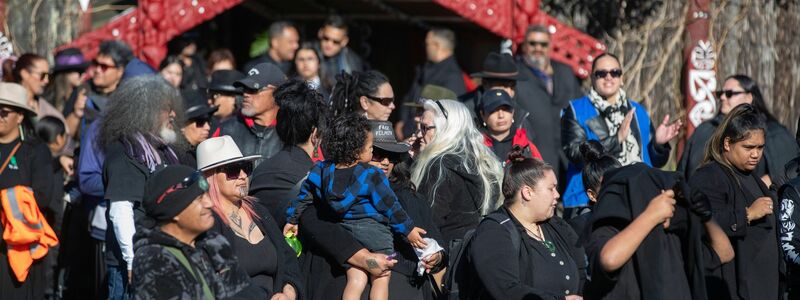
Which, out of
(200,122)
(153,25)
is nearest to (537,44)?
(200,122)

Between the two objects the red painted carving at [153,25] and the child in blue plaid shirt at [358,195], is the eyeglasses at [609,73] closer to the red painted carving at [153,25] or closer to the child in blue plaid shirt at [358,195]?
the child in blue plaid shirt at [358,195]

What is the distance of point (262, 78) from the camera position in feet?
28.1

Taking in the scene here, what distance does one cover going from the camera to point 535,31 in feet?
35.3

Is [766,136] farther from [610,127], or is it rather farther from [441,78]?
[441,78]

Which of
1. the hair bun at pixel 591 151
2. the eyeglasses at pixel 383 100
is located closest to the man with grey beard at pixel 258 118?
the eyeglasses at pixel 383 100

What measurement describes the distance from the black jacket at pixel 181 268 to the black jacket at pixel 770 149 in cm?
474

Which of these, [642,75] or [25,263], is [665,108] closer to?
[642,75]

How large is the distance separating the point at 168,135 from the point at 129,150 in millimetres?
281

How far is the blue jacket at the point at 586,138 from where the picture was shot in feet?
30.7

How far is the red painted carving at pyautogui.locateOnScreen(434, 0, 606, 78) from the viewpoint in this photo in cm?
1148

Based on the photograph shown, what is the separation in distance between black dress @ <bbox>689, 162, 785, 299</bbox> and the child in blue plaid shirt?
167 centimetres

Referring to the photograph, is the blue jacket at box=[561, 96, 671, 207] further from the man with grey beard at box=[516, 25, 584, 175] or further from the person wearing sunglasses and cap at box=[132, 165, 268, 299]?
the person wearing sunglasses and cap at box=[132, 165, 268, 299]

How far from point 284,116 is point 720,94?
3950mm

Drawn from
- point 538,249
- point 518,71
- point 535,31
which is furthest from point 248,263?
point 535,31
